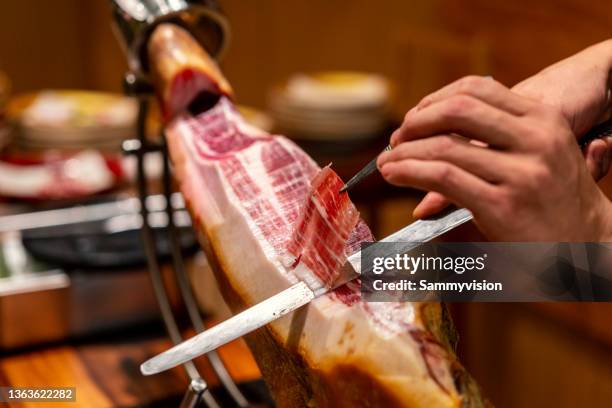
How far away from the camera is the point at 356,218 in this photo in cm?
65

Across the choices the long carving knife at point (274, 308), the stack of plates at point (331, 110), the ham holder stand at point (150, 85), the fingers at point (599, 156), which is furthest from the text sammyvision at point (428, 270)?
the stack of plates at point (331, 110)

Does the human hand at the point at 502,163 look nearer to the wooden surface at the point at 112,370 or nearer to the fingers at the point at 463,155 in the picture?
the fingers at the point at 463,155

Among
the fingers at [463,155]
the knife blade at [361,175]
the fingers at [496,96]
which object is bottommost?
the knife blade at [361,175]

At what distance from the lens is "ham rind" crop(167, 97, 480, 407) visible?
2.12ft

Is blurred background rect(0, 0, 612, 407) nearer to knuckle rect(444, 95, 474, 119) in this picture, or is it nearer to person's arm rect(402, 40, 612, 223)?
person's arm rect(402, 40, 612, 223)

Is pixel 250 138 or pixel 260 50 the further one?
pixel 260 50

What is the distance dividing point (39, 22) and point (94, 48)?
0.24 m

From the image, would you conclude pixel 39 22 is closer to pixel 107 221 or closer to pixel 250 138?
pixel 107 221

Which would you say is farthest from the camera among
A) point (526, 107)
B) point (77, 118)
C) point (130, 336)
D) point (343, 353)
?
point (77, 118)

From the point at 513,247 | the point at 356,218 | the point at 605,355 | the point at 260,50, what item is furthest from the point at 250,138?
the point at 260,50

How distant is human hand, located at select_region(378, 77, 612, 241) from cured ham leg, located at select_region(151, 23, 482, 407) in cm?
10

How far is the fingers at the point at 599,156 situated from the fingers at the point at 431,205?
121 mm

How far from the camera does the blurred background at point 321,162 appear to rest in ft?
3.58

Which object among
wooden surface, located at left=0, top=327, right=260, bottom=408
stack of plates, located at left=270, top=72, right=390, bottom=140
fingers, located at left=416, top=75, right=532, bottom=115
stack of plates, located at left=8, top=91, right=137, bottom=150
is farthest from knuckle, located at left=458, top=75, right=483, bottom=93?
stack of plates, located at left=8, top=91, right=137, bottom=150
